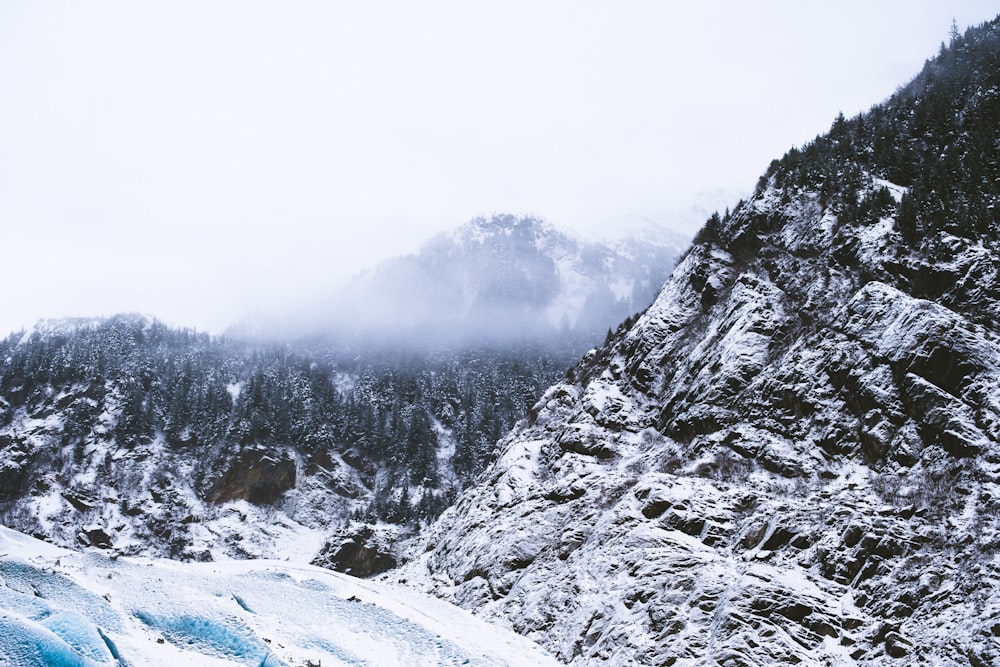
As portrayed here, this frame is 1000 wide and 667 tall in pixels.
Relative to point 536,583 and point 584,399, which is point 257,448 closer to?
point 584,399

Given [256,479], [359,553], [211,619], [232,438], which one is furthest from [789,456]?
[232,438]

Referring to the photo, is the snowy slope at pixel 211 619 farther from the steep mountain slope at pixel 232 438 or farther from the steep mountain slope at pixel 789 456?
the steep mountain slope at pixel 232 438

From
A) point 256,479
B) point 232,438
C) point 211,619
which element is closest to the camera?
point 211,619

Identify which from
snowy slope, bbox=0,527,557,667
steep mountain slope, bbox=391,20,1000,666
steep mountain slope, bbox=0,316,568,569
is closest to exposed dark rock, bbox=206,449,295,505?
steep mountain slope, bbox=0,316,568,569

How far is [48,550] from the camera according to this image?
2452cm

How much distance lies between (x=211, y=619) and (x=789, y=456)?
23865 millimetres

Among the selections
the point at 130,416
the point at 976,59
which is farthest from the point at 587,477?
the point at 130,416

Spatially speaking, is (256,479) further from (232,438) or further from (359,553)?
(359,553)

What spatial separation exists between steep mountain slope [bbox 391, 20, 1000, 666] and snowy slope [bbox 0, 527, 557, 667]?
623 cm

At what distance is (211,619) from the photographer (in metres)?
19.3

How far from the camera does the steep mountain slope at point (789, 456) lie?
78.5 ft

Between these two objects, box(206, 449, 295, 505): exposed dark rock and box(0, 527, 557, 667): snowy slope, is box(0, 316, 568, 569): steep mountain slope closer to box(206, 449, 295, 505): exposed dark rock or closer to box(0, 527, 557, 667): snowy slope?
box(206, 449, 295, 505): exposed dark rock

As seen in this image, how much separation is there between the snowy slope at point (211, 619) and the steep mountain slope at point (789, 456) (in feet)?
20.4

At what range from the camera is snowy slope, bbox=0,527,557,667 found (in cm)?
1642
